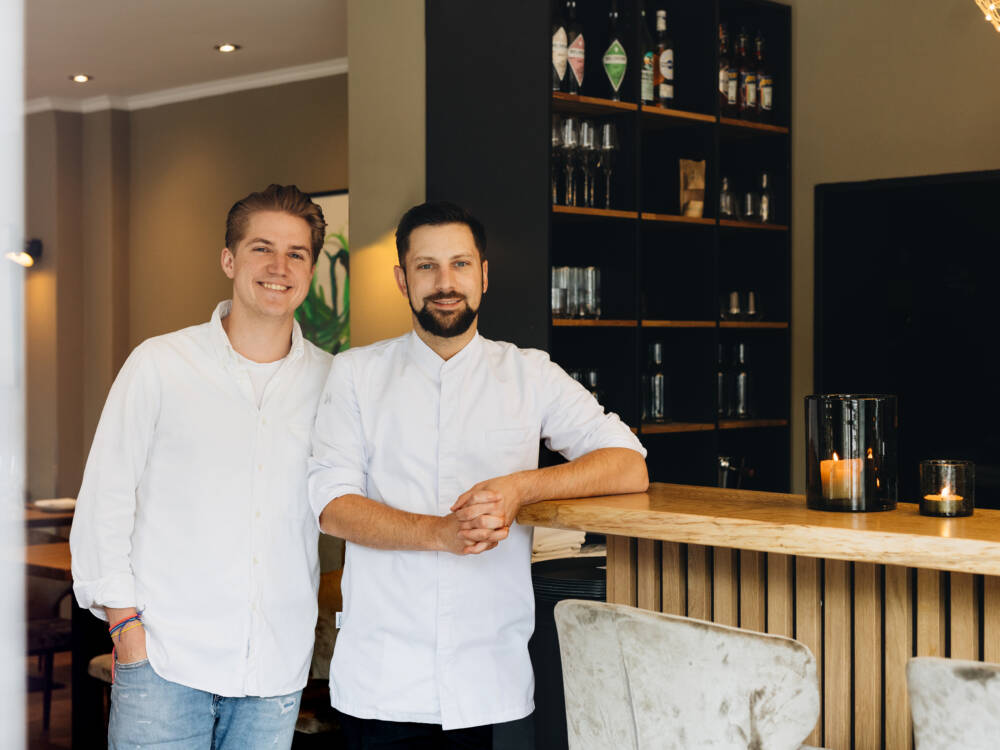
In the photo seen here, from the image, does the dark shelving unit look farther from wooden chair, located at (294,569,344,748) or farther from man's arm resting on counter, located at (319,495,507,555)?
man's arm resting on counter, located at (319,495,507,555)

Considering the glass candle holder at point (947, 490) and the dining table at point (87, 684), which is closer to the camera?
the glass candle holder at point (947, 490)

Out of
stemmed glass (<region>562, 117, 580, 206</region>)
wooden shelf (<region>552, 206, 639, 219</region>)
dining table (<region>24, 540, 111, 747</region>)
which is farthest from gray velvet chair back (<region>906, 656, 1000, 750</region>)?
dining table (<region>24, 540, 111, 747</region>)

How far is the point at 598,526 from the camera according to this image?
1.71 metres

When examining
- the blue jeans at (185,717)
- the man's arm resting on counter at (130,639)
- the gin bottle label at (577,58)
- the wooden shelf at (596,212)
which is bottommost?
the blue jeans at (185,717)

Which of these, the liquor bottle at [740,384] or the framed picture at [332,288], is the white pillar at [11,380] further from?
the framed picture at [332,288]

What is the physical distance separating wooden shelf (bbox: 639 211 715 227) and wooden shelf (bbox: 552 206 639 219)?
0.19 feet

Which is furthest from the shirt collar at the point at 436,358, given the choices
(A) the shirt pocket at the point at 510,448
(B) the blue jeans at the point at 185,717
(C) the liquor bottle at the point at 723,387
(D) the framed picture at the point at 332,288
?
(D) the framed picture at the point at 332,288

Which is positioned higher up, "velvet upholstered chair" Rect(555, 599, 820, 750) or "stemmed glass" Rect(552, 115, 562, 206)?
"stemmed glass" Rect(552, 115, 562, 206)

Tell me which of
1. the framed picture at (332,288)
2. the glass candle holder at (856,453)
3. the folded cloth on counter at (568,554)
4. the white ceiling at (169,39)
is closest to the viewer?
the glass candle holder at (856,453)

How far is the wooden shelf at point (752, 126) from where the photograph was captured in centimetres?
400

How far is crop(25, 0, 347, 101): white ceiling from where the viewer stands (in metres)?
4.57

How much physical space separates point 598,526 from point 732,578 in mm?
253

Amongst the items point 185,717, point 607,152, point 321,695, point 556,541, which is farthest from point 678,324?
point 185,717

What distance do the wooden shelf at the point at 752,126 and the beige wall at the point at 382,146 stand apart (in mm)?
1111
